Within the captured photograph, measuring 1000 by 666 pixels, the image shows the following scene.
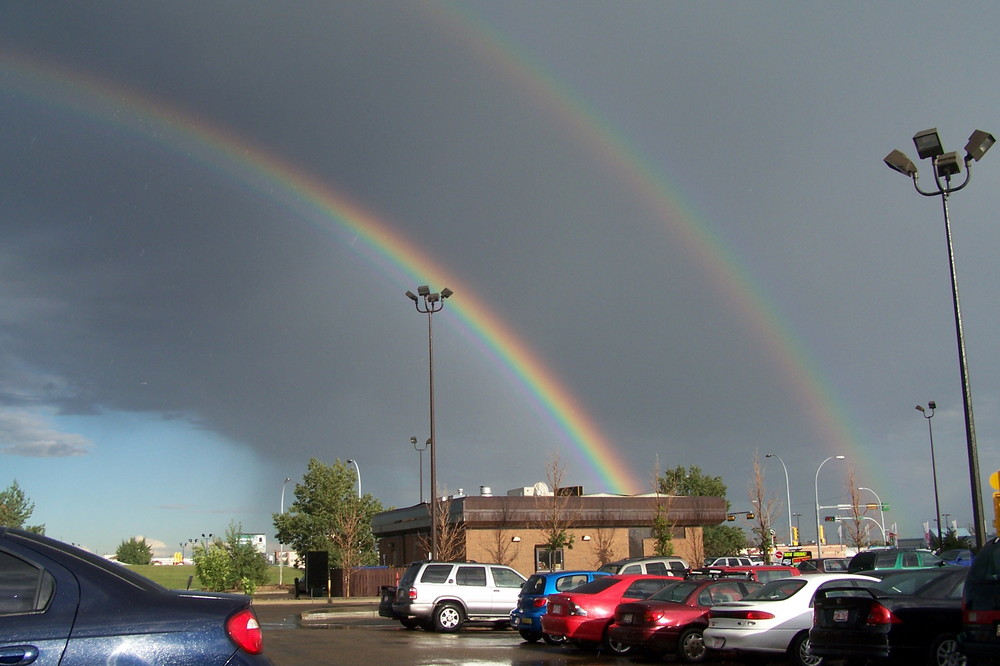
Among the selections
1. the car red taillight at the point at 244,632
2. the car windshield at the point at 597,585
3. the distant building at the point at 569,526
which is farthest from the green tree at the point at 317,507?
the car red taillight at the point at 244,632

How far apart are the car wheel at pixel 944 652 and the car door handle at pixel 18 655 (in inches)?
441

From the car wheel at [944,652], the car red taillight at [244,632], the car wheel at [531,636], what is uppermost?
the car red taillight at [244,632]

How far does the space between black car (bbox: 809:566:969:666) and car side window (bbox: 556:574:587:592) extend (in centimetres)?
824

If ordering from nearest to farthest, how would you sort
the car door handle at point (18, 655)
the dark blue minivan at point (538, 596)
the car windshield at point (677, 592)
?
the car door handle at point (18, 655), the car windshield at point (677, 592), the dark blue minivan at point (538, 596)

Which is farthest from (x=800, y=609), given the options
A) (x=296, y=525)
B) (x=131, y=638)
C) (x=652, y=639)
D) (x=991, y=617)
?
(x=296, y=525)

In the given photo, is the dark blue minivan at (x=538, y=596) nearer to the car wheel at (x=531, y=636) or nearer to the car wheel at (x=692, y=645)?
the car wheel at (x=531, y=636)

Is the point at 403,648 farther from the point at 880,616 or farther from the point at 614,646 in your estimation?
the point at 880,616

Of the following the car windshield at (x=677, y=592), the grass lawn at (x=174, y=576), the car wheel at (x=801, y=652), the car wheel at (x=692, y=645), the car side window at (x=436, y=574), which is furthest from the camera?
the grass lawn at (x=174, y=576)

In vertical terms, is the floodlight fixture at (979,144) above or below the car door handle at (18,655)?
above

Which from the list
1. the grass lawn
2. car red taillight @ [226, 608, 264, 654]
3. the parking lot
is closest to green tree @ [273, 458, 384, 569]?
the grass lawn

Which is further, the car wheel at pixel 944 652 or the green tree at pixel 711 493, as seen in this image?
the green tree at pixel 711 493

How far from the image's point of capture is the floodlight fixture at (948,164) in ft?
57.6

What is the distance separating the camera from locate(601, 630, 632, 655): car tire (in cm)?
1706

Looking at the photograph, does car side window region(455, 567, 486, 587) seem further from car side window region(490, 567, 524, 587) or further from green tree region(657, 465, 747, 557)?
green tree region(657, 465, 747, 557)
